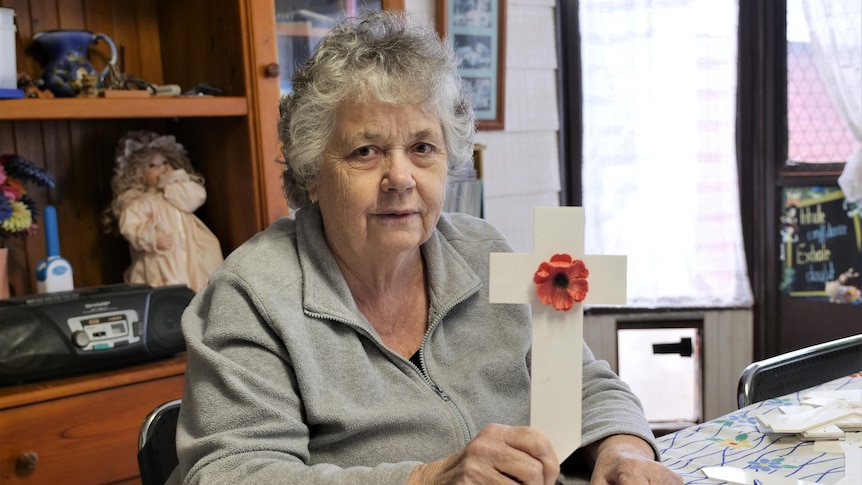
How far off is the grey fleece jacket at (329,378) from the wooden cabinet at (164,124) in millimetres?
775

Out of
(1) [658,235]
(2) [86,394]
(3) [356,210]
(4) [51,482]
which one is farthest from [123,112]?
(1) [658,235]

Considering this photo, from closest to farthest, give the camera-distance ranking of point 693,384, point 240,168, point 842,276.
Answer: point 240,168
point 842,276
point 693,384

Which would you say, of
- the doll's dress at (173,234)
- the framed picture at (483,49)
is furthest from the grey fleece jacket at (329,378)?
the framed picture at (483,49)

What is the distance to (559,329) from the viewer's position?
0.99 metres

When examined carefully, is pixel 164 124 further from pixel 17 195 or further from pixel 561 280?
pixel 561 280

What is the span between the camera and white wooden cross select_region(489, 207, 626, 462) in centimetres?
98

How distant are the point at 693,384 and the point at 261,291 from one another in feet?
8.01

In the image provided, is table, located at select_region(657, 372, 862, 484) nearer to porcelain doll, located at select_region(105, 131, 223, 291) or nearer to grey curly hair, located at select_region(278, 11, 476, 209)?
grey curly hair, located at select_region(278, 11, 476, 209)

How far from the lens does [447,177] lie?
1323 millimetres

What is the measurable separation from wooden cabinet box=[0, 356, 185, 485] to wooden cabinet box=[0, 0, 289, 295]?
0.49 m

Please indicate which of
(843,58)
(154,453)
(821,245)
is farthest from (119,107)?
(821,245)

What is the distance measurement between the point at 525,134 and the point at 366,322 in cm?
192

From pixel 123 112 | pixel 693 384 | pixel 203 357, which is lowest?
pixel 693 384

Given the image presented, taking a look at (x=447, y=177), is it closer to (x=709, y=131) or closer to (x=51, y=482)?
(x=51, y=482)
